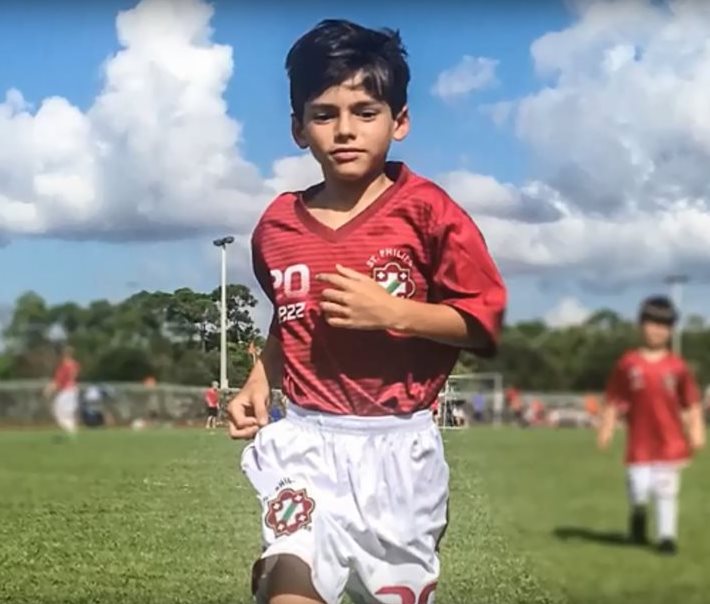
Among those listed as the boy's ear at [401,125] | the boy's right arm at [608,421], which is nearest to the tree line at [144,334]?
the boy's ear at [401,125]

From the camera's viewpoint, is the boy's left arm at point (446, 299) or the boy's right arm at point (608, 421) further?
the boy's right arm at point (608, 421)

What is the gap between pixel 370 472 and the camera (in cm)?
197

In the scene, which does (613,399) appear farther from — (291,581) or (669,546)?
(291,581)

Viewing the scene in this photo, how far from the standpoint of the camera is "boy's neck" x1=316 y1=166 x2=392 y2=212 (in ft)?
6.77

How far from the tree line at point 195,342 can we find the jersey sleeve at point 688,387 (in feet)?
0.05

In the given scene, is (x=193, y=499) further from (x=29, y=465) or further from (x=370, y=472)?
(x=29, y=465)

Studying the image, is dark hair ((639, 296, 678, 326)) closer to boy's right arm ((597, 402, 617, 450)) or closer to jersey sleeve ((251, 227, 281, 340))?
boy's right arm ((597, 402, 617, 450))

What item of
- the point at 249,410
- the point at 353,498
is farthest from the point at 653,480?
the point at 249,410

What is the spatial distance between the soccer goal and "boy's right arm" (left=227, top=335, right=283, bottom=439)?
0.24 metres

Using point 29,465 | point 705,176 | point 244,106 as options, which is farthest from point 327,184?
point 29,465

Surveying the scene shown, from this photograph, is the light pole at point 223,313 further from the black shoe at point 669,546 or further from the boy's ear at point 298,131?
the black shoe at point 669,546

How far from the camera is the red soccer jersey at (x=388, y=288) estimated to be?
1.99 m

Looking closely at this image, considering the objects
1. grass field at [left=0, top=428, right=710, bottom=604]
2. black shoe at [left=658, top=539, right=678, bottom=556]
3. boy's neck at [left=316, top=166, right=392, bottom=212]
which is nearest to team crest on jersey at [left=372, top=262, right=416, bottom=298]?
boy's neck at [left=316, top=166, right=392, bottom=212]

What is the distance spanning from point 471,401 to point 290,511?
0.44 meters
